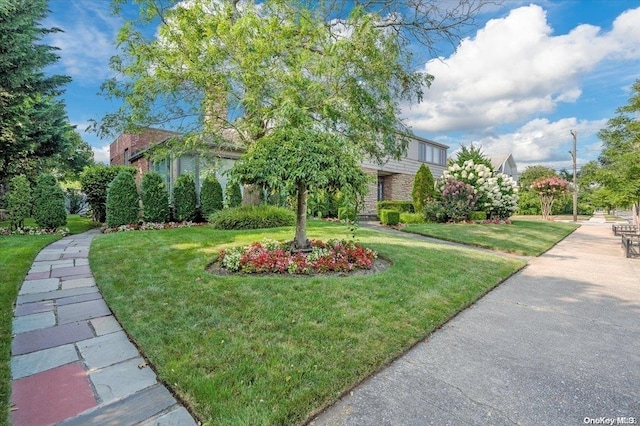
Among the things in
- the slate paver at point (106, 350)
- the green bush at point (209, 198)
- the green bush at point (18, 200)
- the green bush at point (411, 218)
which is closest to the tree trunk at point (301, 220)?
the slate paver at point (106, 350)

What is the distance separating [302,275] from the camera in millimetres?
4723

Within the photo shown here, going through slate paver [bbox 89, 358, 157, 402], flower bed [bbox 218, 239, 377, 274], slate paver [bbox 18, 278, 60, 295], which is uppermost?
flower bed [bbox 218, 239, 377, 274]

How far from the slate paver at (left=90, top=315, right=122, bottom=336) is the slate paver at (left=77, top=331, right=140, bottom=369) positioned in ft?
0.34

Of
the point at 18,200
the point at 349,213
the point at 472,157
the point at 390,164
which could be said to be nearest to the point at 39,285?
the point at 349,213

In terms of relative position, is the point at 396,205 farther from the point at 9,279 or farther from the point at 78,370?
the point at 78,370

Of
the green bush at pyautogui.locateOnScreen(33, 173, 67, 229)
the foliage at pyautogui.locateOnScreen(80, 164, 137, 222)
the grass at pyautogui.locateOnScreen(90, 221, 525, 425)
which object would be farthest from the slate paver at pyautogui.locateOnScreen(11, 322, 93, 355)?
the foliage at pyautogui.locateOnScreen(80, 164, 137, 222)

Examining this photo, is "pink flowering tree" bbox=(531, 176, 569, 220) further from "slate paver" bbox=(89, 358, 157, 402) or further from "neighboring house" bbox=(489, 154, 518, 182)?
"slate paver" bbox=(89, 358, 157, 402)

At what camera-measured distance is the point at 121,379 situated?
7.70 feet

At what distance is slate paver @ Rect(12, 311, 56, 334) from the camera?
3.15m

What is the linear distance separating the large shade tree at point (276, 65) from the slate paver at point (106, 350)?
3240mm

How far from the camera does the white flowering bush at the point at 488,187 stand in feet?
49.7

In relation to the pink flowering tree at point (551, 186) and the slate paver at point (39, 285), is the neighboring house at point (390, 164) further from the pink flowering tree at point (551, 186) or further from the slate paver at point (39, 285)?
the slate paver at point (39, 285)

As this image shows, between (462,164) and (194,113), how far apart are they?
13.0 metres

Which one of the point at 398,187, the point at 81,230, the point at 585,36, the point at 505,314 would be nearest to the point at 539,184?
the point at 398,187
